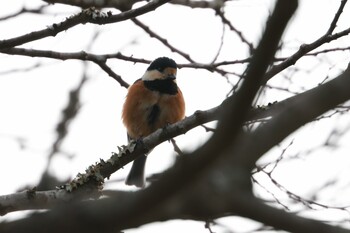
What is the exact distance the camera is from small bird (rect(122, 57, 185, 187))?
5910 millimetres

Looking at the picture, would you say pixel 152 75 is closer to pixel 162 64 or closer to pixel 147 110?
pixel 162 64

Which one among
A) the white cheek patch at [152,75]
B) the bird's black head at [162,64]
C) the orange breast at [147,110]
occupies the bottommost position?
the orange breast at [147,110]

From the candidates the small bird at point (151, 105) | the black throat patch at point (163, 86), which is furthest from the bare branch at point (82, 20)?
the black throat patch at point (163, 86)

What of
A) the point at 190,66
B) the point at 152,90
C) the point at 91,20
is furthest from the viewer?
the point at 152,90

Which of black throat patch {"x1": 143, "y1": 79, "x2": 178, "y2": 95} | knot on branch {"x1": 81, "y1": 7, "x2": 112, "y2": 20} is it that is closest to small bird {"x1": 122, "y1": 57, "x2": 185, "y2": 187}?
black throat patch {"x1": 143, "y1": 79, "x2": 178, "y2": 95}

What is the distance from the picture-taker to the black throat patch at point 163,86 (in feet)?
20.3

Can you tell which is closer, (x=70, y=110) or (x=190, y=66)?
(x=190, y=66)

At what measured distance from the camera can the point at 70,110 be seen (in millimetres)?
4789

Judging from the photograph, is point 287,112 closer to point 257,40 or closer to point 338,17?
point 257,40

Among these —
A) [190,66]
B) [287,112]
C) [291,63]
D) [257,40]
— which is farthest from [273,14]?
[190,66]

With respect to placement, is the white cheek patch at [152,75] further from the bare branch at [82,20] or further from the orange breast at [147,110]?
the bare branch at [82,20]

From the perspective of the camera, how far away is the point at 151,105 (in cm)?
603

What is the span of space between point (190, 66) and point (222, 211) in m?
3.24

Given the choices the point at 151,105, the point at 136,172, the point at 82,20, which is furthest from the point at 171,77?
the point at 82,20
